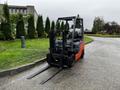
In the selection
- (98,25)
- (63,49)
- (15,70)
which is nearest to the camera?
(15,70)

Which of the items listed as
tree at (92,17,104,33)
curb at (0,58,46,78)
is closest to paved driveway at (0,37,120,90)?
curb at (0,58,46,78)

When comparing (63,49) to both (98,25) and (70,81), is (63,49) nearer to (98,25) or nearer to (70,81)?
(70,81)

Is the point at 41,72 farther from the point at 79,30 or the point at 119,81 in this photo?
the point at 79,30

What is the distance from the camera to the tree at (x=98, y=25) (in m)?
60.5

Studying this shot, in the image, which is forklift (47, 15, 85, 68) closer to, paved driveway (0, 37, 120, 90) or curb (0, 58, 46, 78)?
paved driveway (0, 37, 120, 90)

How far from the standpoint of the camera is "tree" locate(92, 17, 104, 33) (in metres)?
60.5

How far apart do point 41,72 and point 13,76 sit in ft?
3.75

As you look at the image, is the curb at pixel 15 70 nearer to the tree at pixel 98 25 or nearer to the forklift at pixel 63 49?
the forklift at pixel 63 49

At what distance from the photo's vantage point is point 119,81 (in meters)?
7.03

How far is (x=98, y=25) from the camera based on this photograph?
61031mm

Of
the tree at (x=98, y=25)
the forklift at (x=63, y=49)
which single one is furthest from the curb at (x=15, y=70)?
the tree at (x=98, y=25)

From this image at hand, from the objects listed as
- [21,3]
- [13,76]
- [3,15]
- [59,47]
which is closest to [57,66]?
[59,47]

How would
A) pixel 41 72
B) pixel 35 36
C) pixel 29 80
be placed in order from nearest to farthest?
1. pixel 29 80
2. pixel 41 72
3. pixel 35 36

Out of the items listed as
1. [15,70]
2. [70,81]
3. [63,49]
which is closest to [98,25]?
[63,49]
